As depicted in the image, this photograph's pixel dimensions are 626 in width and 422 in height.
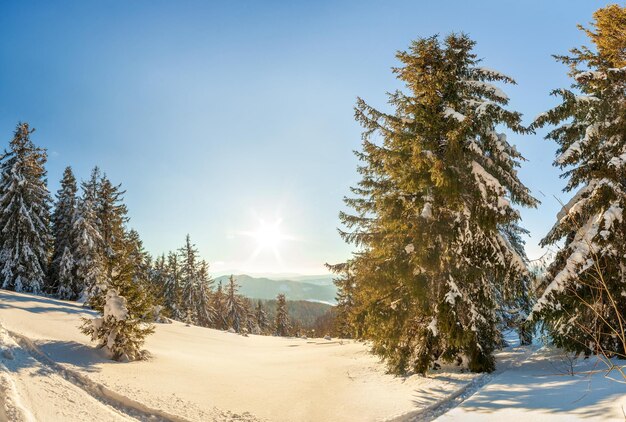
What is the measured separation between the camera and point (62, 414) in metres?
8.73

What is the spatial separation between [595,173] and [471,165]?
3.72m

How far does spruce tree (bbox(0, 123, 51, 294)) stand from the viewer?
2867 centimetres

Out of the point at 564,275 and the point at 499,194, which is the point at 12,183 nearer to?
the point at 499,194

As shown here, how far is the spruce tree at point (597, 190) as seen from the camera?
37.1 ft

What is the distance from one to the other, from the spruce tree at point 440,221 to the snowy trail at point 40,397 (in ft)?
28.4

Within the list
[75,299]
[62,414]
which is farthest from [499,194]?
[75,299]

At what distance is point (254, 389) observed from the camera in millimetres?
12891

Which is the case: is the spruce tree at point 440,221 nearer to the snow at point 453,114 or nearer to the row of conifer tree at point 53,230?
the snow at point 453,114

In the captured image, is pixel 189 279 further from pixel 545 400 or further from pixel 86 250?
pixel 545 400

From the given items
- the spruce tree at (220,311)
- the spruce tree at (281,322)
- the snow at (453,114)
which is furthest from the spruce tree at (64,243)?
the spruce tree at (281,322)

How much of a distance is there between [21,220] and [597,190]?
36181mm

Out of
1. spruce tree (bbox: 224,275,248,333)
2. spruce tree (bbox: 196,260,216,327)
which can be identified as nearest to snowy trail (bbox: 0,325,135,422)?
spruce tree (bbox: 196,260,216,327)

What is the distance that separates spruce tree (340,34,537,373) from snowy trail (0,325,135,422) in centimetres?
864

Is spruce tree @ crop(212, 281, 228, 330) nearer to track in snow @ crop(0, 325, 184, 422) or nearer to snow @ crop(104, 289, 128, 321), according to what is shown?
snow @ crop(104, 289, 128, 321)
